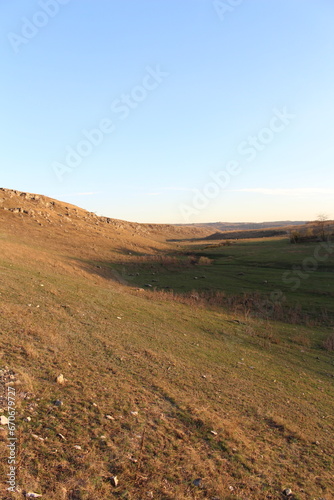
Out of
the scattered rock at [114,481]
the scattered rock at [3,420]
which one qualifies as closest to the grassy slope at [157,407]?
the scattered rock at [114,481]

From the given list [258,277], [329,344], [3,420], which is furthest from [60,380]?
[258,277]

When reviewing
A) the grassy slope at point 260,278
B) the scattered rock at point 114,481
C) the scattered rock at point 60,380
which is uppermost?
the scattered rock at point 60,380

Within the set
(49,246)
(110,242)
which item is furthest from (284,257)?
(49,246)

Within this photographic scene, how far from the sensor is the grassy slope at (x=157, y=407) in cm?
495

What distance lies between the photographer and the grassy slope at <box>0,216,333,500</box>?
4953mm

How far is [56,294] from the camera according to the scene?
51.3 feet

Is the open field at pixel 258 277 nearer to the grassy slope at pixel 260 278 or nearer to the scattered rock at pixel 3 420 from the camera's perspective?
the grassy slope at pixel 260 278

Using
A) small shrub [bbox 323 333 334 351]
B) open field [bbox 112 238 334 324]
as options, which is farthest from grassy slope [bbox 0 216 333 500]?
open field [bbox 112 238 334 324]

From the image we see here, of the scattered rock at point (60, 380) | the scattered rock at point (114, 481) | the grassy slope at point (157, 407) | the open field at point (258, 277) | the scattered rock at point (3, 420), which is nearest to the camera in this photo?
the scattered rock at point (114, 481)

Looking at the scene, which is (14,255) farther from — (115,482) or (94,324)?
(115,482)

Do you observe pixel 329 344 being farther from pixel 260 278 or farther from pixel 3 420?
pixel 260 278

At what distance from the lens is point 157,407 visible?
7070 millimetres

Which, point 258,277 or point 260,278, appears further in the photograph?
point 258,277

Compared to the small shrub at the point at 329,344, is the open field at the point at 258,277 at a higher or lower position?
higher
